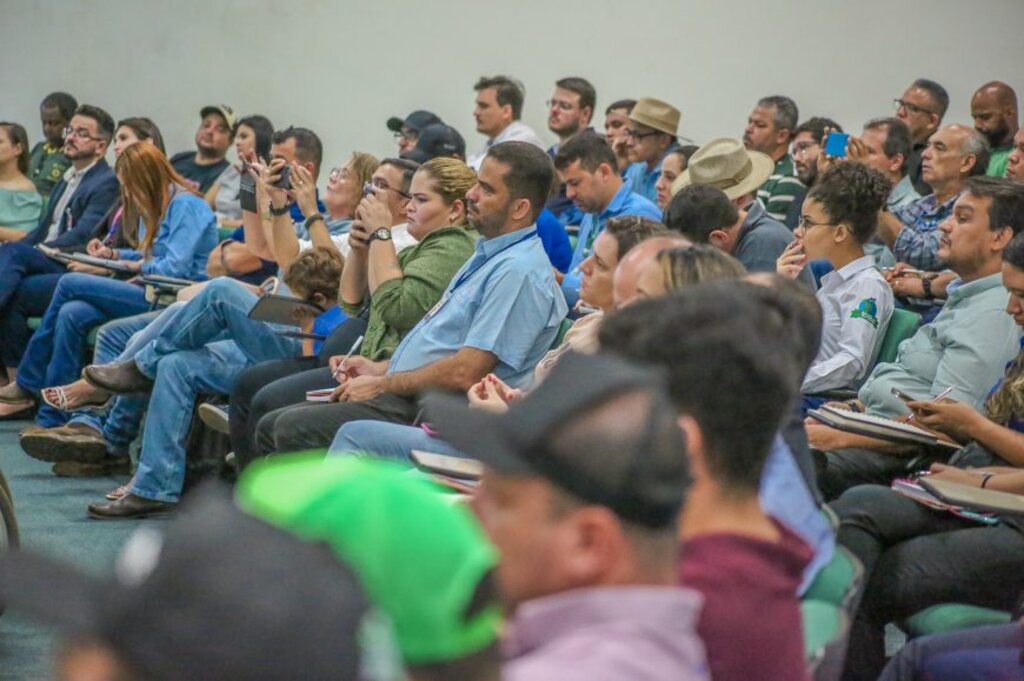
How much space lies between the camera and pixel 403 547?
0.96 meters

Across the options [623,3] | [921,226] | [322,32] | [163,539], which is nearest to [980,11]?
[623,3]

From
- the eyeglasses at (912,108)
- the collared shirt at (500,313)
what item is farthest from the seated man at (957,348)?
the eyeglasses at (912,108)

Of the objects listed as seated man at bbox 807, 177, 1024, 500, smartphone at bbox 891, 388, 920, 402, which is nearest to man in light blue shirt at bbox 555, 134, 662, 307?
seated man at bbox 807, 177, 1024, 500

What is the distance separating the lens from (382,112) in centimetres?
816

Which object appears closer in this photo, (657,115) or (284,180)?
(284,180)

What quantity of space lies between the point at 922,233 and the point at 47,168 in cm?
540

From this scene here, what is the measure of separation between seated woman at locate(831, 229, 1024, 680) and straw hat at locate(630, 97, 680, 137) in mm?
3057

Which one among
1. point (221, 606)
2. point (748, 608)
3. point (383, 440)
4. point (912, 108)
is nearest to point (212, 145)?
point (912, 108)

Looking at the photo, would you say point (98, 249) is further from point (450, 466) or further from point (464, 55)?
point (450, 466)

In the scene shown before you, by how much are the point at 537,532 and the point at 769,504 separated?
0.67m

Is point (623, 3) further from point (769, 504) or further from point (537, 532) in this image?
point (537, 532)

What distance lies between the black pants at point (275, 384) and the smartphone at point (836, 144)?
68.9 inches

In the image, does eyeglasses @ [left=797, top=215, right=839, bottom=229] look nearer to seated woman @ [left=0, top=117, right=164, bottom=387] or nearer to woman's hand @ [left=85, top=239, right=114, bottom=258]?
woman's hand @ [left=85, top=239, right=114, bottom=258]

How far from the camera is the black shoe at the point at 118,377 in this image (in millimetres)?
4980
